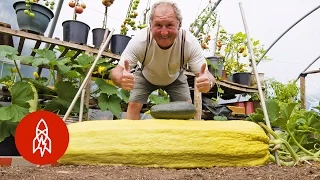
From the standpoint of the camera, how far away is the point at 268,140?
1199 millimetres

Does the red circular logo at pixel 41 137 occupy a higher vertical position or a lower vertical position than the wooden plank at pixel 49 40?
lower

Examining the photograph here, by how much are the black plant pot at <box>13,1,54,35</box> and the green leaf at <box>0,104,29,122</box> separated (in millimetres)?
781

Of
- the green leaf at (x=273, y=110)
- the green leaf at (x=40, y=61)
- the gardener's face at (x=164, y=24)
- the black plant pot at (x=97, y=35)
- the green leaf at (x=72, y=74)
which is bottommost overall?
the green leaf at (x=273, y=110)

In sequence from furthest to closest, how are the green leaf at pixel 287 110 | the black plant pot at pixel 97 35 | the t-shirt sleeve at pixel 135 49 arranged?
the black plant pot at pixel 97 35 < the t-shirt sleeve at pixel 135 49 < the green leaf at pixel 287 110

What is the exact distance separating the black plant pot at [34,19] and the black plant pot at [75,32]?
0.19 metres

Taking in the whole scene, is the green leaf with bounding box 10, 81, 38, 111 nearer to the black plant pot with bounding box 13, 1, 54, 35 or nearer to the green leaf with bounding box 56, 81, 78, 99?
the green leaf with bounding box 56, 81, 78, 99

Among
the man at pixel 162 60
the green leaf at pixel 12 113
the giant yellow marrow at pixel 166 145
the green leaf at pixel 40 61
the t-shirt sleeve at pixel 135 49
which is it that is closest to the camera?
the giant yellow marrow at pixel 166 145

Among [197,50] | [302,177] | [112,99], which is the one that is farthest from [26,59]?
[302,177]

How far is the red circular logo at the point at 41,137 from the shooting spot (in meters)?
0.90

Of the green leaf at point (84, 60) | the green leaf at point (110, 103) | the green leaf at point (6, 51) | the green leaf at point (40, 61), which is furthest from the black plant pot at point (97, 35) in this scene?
the green leaf at point (6, 51)

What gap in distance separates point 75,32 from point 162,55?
1.54m

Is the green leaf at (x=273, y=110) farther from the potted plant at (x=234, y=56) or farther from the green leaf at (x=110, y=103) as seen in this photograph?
the potted plant at (x=234, y=56)

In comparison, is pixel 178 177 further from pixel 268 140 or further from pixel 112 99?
pixel 112 99

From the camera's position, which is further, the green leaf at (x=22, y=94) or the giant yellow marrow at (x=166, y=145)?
the green leaf at (x=22, y=94)
